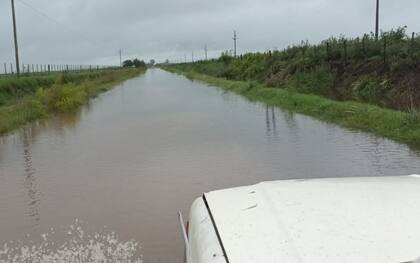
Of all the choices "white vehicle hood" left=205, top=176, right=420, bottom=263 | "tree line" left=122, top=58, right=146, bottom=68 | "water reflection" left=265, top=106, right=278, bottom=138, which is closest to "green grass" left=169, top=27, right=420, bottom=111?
"water reflection" left=265, top=106, right=278, bottom=138

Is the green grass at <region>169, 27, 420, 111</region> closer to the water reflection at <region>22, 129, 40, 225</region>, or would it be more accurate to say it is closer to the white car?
the water reflection at <region>22, 129, 40, 225</region>

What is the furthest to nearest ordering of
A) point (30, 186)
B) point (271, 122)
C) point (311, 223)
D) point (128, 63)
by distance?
1. point (128, 63)
2. point (271, 122)
3. point (30, 186)
4. point (311, 223)

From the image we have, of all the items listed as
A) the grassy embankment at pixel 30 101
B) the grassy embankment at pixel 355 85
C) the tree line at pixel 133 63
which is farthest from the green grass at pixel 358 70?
the tree line at pixel 133 63

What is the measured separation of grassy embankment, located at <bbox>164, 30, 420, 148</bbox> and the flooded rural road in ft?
3.06

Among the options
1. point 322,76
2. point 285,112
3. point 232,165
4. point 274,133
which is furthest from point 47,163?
point 322,76

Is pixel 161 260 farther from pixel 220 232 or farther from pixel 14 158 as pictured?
pixel 14 158

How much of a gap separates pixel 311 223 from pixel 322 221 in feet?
0.16

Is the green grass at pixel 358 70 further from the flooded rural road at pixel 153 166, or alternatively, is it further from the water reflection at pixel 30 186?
the water reflection at pixel 30 186

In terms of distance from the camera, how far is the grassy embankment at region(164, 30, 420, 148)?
13047 millimetres

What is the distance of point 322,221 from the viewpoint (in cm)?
212

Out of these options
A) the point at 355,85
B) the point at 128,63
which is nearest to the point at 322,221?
the point at 355,85

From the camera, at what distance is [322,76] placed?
26.8 metres

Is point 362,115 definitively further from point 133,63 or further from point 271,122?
point 133,63

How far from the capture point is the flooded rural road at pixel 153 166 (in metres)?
6.29
